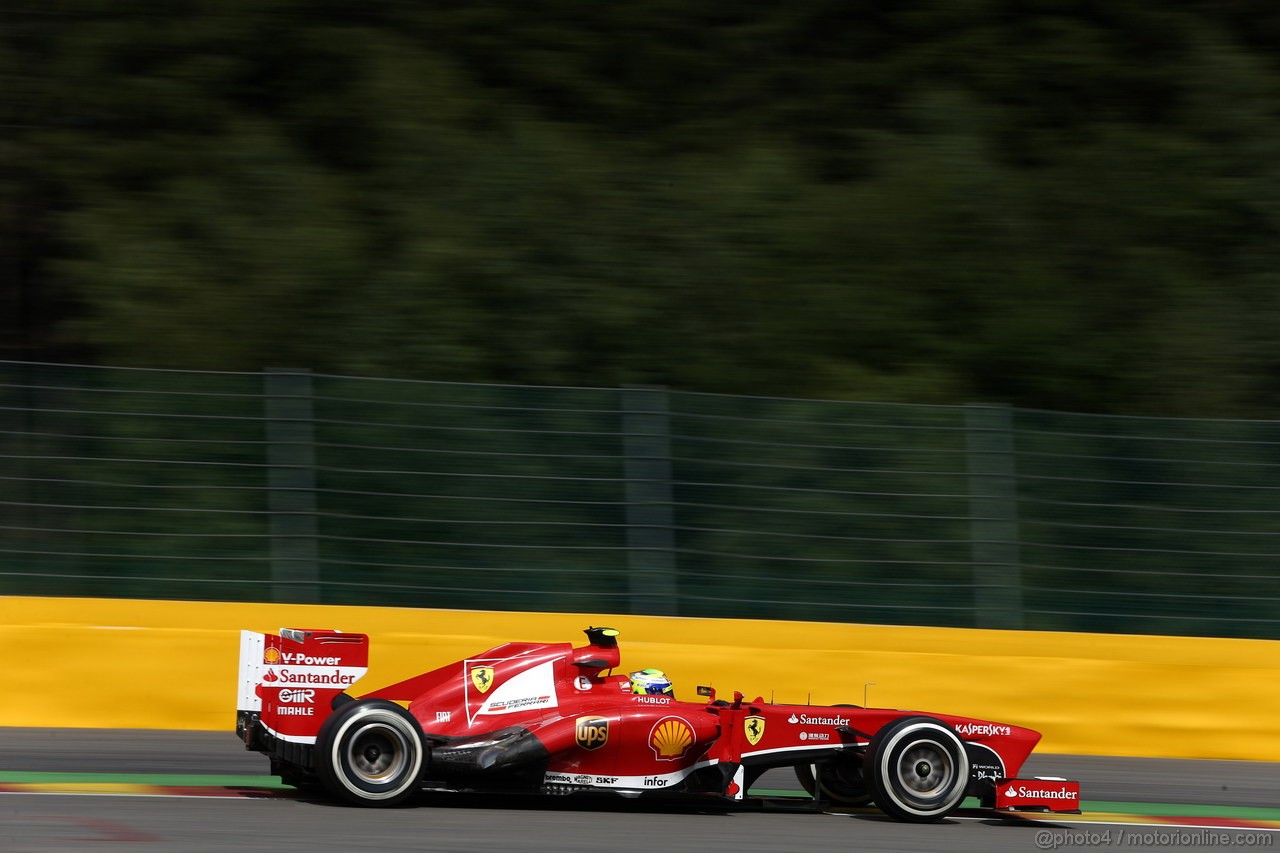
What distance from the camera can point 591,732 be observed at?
6703 mm

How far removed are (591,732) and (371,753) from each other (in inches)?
37.1

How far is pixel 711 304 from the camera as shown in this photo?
1198cm

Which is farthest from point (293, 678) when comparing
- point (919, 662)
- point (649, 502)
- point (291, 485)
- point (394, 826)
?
point (919, 662)

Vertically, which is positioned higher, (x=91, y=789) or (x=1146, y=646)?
(x=1146, y=646)

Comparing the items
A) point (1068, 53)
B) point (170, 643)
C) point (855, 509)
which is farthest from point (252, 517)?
point (1068, 53)

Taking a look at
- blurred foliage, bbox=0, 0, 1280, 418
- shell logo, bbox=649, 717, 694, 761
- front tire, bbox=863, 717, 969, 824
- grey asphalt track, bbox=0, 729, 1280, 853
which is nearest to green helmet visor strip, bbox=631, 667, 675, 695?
shell logo, bbox=649, 717, 694, 761

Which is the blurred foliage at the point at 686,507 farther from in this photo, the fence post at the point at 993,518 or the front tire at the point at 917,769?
the front tire at the point at 917,769

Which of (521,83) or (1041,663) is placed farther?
(521,83)

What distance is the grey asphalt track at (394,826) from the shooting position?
6043 mm

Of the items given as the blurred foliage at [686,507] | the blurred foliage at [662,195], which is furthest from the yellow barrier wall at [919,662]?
the blurred foliage at [662,195]

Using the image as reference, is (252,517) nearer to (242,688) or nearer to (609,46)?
(242,688)

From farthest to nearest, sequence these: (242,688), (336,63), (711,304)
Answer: (336,63), (711,304), (242,688)

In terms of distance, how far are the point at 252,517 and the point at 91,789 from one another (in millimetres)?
2202

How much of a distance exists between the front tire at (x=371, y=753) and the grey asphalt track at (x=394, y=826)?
0.09 meters
